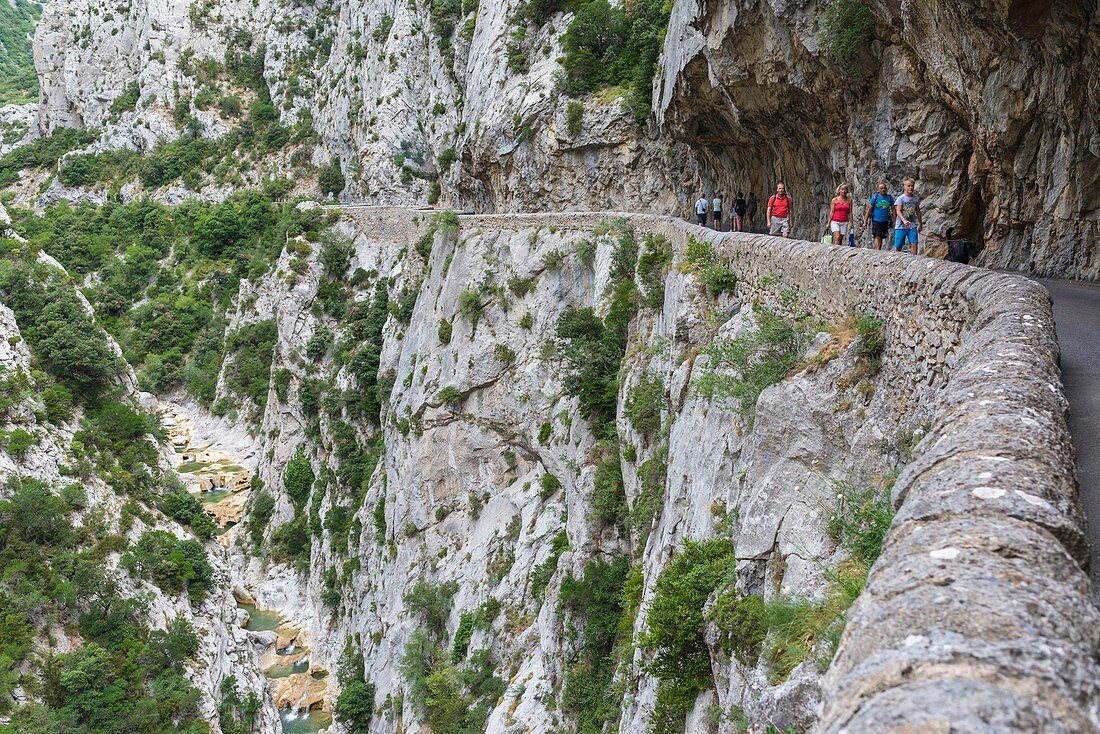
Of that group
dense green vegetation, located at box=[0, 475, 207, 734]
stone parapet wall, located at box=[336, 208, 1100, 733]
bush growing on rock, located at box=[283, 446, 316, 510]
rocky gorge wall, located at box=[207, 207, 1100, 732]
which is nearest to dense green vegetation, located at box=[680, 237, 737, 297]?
rocky gorge wall, located at box=[207, 207, 1100, 732]

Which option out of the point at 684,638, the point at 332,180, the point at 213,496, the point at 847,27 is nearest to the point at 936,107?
the point at 847,27

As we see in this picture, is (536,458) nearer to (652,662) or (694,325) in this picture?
(694,325)

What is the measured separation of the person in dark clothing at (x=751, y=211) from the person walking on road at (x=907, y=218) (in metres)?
11.3

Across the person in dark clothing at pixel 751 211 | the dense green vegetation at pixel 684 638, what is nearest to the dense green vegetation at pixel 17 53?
the person in dark clothing at pixel 751 211

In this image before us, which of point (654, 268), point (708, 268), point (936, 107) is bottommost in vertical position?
point (654, 268)

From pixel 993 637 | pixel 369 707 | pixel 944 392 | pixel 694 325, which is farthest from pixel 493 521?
pixel 993 637

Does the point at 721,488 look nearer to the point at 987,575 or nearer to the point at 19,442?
the point at 987,575

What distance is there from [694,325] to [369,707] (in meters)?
21.2

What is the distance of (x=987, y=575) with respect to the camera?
9.43 ft

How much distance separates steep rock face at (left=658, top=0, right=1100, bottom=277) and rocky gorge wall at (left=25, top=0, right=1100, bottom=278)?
41 millimetres

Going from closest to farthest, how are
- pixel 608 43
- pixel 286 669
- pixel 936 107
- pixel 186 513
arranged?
1. pixel 936 107
2. pixel 186 513
3. pixel 286 669
4. pixel 608 43

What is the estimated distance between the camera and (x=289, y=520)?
38.5 metres

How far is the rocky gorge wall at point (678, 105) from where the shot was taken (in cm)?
1161

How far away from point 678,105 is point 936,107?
11.2 meters
